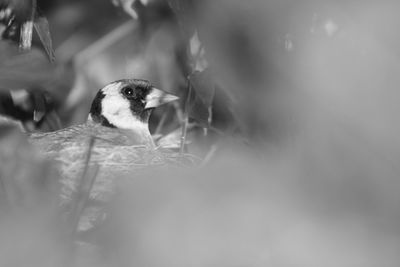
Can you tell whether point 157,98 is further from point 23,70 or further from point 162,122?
point 23,70

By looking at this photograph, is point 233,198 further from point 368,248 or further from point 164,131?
point 164,131

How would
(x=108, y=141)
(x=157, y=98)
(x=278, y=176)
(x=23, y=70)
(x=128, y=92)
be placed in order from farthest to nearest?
(x=128, y=92)
(x=157, y=98)
(x=108, y=141)
(x=23, y=70)
(x=278, y=176)

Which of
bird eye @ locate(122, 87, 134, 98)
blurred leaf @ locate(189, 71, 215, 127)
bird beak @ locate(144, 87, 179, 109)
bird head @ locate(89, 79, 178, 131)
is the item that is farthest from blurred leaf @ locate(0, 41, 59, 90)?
bird eye @ locate(122, 87, 134, 98)

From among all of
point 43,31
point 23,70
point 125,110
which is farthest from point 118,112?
point 23,70

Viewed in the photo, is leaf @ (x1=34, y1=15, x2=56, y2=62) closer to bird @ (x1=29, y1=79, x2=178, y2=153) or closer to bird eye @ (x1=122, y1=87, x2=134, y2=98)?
bird @ (x1=29, y1=79, x2=178, y2=153)

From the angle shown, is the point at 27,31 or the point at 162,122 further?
the point at 162,122

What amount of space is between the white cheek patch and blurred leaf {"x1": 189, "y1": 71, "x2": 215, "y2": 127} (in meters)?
0.80

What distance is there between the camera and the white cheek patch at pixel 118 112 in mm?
2621

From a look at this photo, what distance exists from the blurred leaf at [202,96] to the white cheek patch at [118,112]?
2.62 feet

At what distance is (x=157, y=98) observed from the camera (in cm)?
248

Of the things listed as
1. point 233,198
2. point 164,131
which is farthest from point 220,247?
point 164,131

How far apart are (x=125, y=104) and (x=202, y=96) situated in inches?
Answer: 43.2

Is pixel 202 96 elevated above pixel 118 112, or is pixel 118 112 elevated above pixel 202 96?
pixel 202 96

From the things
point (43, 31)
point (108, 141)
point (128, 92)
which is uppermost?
point (43, 31)
